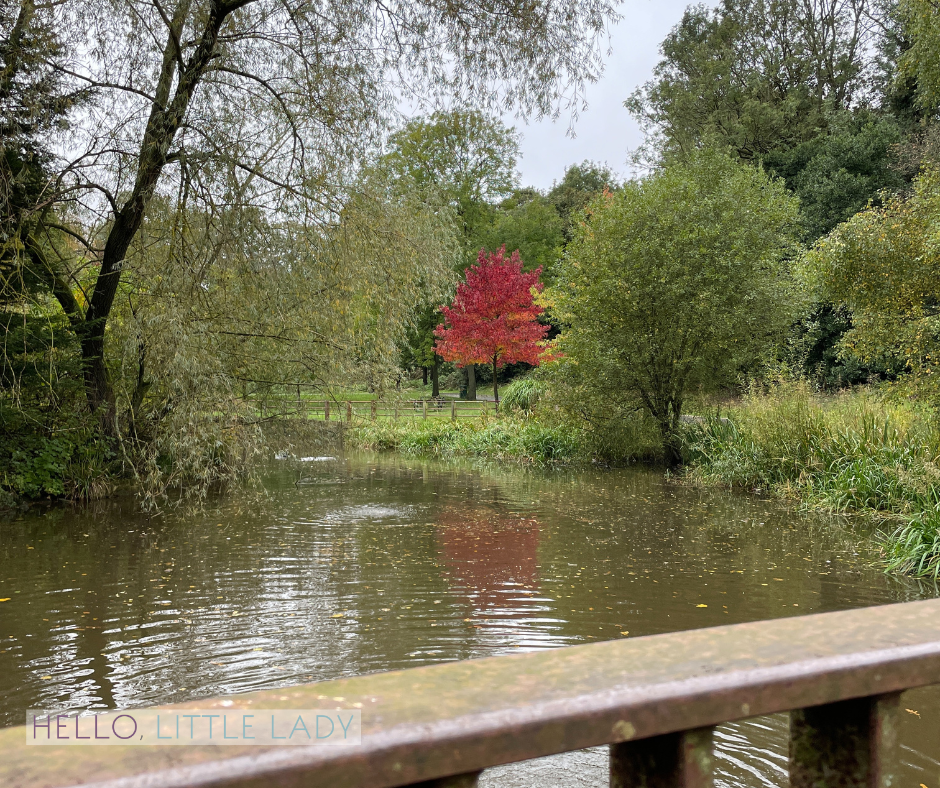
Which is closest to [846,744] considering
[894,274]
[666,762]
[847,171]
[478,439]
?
[666,762]

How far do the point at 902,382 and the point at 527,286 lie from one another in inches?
528

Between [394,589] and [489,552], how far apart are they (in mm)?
1603

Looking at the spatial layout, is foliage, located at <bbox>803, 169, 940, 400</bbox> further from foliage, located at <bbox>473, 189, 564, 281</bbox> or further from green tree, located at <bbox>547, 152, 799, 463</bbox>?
foliage, located at <bbox>473, 189, 564, 281</bbox>

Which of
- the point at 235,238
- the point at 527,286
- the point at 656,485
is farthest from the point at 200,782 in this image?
the point at 527,286

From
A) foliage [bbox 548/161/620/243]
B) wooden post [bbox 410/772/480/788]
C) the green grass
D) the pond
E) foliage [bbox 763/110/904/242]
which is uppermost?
foliage [bbox 548/161/620/243]

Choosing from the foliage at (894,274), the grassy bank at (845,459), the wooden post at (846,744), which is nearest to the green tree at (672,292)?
the grassy bank at (845,459)

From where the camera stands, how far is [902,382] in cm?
937

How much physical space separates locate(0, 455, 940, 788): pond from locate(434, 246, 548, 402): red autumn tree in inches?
450

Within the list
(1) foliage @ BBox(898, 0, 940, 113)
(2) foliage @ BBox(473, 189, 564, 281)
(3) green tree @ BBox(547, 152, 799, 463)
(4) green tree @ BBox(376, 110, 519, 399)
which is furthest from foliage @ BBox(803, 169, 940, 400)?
(2) foliage @ BBox(473, 189, 564, 281)

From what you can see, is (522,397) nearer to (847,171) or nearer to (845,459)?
(845,459)

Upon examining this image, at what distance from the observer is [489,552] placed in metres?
7.52

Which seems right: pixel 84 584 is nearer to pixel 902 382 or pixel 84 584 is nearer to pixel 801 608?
pixel 801 608

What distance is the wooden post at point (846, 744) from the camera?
796mm

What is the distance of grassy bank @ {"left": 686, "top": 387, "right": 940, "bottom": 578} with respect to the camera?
23.8 feet
